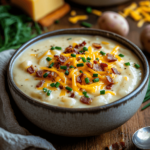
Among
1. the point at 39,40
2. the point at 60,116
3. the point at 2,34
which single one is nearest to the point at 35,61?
the point at 39,40

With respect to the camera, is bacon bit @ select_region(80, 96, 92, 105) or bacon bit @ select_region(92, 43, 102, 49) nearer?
bacon bit @ select_region(80, 96, 92, 105)

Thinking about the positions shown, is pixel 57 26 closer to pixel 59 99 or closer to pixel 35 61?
pixel 35 61

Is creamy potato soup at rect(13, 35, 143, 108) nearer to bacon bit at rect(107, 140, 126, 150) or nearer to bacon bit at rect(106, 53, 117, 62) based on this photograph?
bacon bit at rect(106, 53, 117, 62)

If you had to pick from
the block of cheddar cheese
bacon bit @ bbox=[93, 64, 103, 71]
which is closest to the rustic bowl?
bacon bit @ bbox=[93, 64, 103, 71]

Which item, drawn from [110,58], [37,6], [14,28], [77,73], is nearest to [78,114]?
[77,73]

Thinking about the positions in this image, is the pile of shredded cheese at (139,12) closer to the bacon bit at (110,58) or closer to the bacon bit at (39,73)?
the bacon bit at (110,58)

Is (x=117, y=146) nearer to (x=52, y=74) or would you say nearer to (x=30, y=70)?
(x=52, y=74)
